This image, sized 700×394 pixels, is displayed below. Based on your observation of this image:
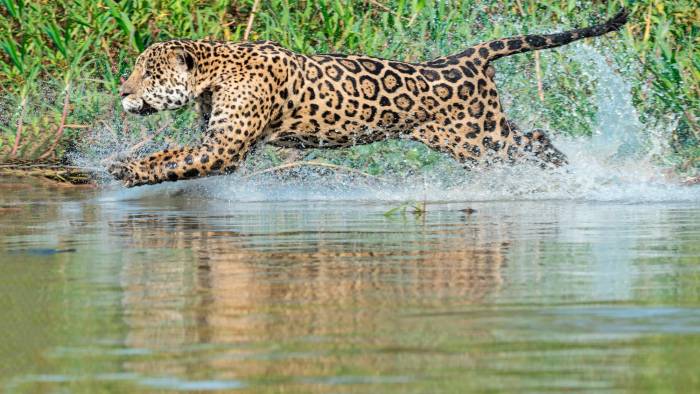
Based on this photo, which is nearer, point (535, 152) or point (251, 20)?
point (535, 152)

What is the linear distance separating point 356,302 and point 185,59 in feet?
A: 18.7

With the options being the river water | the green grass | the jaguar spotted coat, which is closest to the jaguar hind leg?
the jaguar spotted coat

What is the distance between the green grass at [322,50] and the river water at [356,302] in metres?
3.25

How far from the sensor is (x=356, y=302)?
478cm

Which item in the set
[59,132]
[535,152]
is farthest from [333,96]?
[59,132]

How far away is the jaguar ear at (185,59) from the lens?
10.2 m

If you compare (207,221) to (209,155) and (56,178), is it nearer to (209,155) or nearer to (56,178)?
(209,155)

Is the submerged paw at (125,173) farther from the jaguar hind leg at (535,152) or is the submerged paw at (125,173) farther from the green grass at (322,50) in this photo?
the jaguar hind leg at (535,152)

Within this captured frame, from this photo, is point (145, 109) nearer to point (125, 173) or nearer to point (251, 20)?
point (125, 173)

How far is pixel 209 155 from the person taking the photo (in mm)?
9977

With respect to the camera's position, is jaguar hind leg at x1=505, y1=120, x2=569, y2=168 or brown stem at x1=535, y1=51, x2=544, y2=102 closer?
jaguar hind leg at x1=505, y1=120, x2=569, y2=168

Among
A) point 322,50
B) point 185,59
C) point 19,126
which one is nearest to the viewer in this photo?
point 185,59

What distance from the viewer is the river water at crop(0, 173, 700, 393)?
362 cm

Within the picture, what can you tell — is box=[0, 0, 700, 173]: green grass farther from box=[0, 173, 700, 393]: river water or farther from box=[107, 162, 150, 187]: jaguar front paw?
box=[0, 173, 700, 393]: river water
